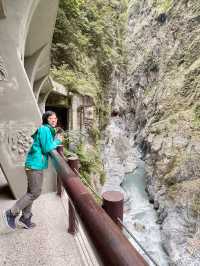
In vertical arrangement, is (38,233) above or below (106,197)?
below

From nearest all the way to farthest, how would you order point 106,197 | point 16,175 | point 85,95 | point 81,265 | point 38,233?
point 106,197
point 81,265
point 38,233
point 16,175
point 85,95

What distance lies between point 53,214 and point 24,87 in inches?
92.0

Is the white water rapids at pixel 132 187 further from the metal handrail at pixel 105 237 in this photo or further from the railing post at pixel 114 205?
the metal handrail at pixel 105 237

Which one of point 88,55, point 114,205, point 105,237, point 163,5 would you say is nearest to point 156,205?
point 88,55

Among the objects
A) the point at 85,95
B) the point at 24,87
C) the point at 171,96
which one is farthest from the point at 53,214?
the point at 171,96

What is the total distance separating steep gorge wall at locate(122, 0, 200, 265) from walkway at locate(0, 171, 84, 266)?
10.4 m

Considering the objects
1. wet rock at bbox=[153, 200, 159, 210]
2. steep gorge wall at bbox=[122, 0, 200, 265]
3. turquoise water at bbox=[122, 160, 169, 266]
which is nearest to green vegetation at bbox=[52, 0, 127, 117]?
steep gorge wall at bbox=[122, 0, 200, 265]

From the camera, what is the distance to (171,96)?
81.8ft

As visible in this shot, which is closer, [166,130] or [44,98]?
[44,98]

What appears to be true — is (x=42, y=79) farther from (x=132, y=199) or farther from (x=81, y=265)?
(x=132, y=199)

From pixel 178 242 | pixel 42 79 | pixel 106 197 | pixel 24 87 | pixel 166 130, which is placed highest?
pixel 42 79

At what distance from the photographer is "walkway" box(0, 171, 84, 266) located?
268 cm

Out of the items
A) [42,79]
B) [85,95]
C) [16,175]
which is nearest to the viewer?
[16,175]

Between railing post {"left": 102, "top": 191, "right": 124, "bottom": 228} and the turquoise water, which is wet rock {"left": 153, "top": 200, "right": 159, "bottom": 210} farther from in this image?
railing post {"left": 102, "top": 191, "right": 124, "bottom": 228}
